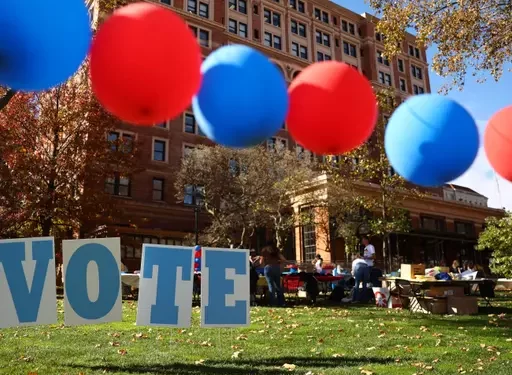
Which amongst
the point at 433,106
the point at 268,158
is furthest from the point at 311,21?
the point at 433,106

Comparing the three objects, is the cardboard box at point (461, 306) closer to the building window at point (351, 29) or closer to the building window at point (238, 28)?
the building window at point (238, 28)

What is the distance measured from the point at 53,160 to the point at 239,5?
34868mm

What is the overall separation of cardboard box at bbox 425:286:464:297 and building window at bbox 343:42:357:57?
47.2 meters

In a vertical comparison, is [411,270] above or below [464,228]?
below

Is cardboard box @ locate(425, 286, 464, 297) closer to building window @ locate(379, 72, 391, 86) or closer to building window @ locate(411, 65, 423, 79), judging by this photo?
building window @ locate(379, 72, 391, 86)

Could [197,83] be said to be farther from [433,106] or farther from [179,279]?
[179,279]

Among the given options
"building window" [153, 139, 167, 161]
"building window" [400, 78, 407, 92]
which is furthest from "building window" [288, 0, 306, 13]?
"building window" [153, 139, 167, 161]

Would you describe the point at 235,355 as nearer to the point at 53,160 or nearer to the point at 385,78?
the point at 53,160

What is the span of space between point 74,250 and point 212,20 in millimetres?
42380

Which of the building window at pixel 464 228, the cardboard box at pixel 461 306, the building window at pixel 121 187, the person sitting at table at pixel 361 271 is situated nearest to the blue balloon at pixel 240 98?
the cardboard box at pixel 461 306

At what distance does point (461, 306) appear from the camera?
12500mm

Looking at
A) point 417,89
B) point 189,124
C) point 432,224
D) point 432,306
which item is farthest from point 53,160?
point 417,89

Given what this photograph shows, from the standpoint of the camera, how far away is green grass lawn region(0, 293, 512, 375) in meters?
5.90

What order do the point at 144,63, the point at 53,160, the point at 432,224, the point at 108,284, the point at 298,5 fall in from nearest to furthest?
the point at 144,63 < the point at 108,284 < the point at 53,160 < the point at 432,224 < the point at 298,5
